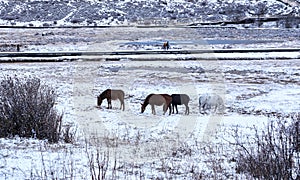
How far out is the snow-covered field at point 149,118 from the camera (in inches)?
317

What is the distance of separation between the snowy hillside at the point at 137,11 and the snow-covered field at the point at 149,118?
157ft

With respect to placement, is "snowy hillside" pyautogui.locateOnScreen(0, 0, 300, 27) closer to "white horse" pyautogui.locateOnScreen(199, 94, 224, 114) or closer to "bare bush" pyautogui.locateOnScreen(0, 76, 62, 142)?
"white horse" pyautogui.locateOnScreen(199, 94, 224, 114)

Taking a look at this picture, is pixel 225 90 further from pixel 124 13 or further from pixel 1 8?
pixel 1 8

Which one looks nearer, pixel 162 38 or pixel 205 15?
pixel 162 38

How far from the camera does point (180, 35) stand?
60.6m

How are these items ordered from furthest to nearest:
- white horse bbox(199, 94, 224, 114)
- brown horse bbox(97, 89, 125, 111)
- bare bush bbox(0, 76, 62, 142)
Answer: brown horse bbox(97, 89, 125, 111) → white horse bbox(199, 94, 224, 114) → bare bush bbox(0, 76, 62, 142)

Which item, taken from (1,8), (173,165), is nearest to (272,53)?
(173,165)

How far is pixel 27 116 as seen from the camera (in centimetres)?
1093

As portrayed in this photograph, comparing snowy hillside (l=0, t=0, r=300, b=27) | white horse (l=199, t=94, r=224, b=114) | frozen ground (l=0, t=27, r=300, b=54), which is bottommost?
white horse (l=199, t=94, r=224, b=114)

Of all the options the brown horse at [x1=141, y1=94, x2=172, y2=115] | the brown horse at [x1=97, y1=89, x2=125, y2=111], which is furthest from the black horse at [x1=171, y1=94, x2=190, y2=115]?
the brown horse at [x1=97, y1=89, x2=125, y2=111]

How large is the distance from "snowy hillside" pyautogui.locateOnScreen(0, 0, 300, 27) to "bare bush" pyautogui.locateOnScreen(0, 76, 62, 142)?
66.2m

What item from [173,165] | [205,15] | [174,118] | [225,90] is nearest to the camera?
[173,165]

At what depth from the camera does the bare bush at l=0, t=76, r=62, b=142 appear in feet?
35.6

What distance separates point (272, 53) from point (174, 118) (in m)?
23.6
